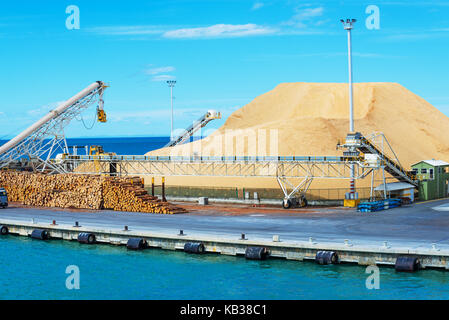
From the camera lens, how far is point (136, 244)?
48938mm

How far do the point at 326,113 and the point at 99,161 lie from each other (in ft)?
243

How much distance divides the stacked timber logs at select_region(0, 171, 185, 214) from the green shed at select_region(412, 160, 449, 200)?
96.6ft

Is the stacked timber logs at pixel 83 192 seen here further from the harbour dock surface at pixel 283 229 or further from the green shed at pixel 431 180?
the green shed at pixel 431 180

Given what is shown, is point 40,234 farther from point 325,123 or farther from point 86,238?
point 325,123

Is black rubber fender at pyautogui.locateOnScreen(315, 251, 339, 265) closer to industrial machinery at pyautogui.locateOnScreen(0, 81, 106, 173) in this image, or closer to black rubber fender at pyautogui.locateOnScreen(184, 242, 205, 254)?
black rubber fender at pyautogui.locateOnScreen(184, 242, 205, 254)

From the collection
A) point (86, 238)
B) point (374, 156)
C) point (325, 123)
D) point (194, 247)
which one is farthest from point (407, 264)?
point (325, 123)

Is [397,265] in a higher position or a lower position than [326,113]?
lower

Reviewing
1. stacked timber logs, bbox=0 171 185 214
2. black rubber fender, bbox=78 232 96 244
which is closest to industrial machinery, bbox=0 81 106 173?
stacked timber logs, bbox=0 171 185 214

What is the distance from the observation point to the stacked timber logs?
6619 centimetres
